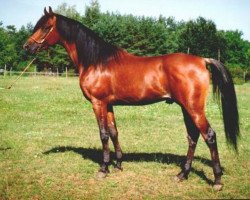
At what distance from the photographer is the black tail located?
704cm

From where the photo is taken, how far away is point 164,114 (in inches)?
685

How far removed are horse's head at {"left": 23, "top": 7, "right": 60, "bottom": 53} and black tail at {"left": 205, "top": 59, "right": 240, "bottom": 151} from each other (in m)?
3.70

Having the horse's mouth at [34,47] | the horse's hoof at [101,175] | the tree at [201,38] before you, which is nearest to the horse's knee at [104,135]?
the horse's hoof at [101,175]

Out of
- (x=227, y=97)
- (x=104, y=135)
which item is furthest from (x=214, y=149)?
(x=104, y=135)

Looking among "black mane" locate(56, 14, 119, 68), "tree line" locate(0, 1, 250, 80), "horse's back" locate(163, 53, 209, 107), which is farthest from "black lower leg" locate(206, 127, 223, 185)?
"tree line" locate(0, 1, 250, 80)

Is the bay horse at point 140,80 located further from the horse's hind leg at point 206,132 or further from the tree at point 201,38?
the tree at point 201,38

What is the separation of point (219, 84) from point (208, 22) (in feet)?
223

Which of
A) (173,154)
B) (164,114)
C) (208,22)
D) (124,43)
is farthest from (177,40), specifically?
(173,154)

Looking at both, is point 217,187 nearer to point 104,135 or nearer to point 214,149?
point 214,149

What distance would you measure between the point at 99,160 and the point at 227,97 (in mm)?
3847

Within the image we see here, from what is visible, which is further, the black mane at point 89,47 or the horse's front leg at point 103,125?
the black mane at point 89,47

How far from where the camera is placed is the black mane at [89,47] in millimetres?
7926

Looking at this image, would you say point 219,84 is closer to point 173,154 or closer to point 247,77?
point 173,154

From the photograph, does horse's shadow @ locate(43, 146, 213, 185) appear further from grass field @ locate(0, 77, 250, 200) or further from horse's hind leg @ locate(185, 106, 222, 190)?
horse's hind leg @ locate(185, 106, 222, 190)
